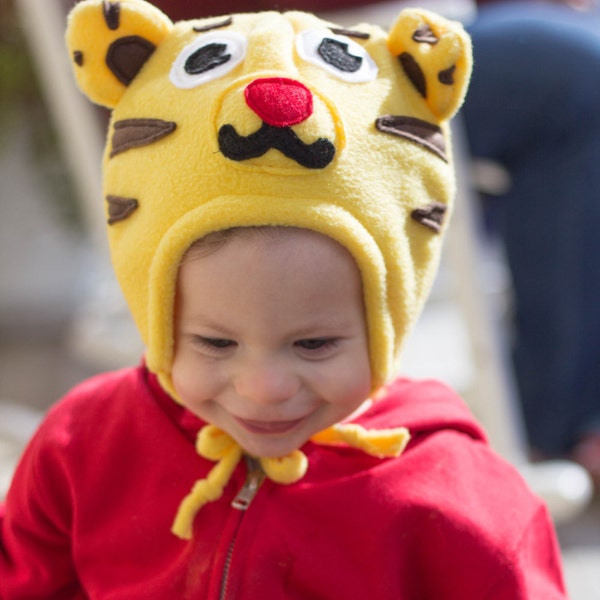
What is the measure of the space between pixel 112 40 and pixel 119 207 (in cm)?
14

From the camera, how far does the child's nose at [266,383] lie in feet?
2.37

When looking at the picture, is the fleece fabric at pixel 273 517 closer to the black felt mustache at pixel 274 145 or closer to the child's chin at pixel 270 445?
the child's chin at pixel 270 445

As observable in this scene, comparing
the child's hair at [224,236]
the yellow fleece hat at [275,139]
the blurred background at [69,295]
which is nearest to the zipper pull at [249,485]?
the yellow fleece hat at [275,139]

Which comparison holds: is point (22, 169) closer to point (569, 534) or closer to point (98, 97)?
point (569, 534)

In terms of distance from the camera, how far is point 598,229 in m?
1.61

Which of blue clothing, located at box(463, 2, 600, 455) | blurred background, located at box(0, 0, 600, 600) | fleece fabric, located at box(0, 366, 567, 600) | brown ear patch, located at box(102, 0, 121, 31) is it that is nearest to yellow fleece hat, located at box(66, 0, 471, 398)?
brown ear patch, located at box(102, 0, 121, 31)

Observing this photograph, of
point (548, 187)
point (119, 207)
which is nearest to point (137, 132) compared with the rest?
point (119, 207)

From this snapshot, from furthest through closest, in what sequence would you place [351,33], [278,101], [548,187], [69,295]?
[69,295] < [548,187] < [351,33] < [278,101]

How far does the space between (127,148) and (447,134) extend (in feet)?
0.90

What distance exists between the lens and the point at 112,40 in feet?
2.54

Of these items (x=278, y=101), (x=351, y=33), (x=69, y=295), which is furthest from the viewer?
(x=69, y=295)

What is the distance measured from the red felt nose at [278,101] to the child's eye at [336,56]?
0.18 ft

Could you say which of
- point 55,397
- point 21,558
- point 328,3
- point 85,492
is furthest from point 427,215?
point 55,397

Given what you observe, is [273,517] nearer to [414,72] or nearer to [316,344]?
[316,344]
